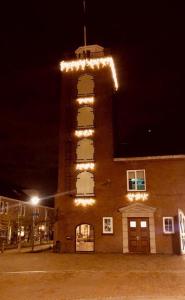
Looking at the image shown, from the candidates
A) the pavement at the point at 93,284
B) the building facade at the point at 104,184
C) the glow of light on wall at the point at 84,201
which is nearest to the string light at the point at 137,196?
the building facade at the point at 104,184

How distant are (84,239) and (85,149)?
9505 mm

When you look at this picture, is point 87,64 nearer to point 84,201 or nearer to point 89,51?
point 89,51

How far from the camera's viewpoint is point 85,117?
3262 centimetres

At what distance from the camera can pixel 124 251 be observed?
91.6 feet

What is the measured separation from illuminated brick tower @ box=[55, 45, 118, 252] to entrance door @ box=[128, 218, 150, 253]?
1.73m

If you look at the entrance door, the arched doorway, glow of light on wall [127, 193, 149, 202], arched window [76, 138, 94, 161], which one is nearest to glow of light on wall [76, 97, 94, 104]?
arched window [76, 138, 94, 161]

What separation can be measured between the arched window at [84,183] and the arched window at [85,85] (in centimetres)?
850

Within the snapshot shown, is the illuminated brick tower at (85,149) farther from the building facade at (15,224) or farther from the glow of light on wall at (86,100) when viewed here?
the building facade at (15,224)

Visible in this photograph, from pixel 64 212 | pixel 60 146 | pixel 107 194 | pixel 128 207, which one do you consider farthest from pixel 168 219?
pixel 60 146

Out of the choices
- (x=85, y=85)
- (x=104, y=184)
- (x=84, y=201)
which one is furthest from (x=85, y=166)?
(x=85, y=85)

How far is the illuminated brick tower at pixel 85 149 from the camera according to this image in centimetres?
2955

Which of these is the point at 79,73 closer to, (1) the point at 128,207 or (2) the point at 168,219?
(1) the point at 128,207

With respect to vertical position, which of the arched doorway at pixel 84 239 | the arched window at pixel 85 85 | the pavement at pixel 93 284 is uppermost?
the arched window at pixel 85 85

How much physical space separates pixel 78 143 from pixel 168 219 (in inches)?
440
